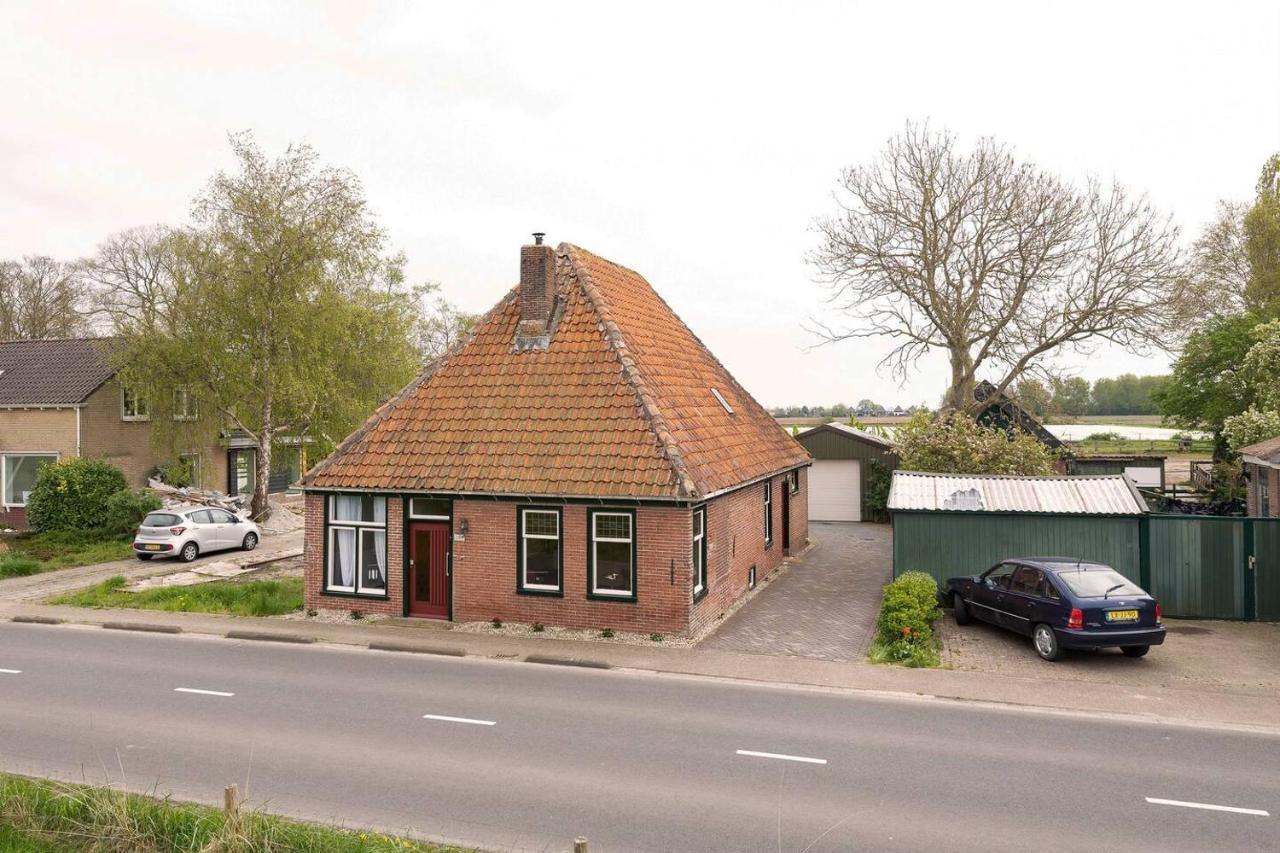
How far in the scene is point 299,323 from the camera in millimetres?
27859

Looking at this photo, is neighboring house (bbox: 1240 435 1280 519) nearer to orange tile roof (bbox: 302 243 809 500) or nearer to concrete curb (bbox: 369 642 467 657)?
orange tile roof (bbox: 302 243 809 500)

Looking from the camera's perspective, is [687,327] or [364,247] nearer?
[687,327]

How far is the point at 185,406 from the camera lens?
2977 centimetres

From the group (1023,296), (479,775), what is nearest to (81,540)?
(479,775)

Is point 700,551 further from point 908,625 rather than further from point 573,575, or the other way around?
point 908,625

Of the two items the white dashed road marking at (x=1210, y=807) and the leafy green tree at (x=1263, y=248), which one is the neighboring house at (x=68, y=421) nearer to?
the white dashed road marking at (x=1210, y=807)

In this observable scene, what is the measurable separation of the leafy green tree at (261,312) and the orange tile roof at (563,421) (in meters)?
Answer: 11.7

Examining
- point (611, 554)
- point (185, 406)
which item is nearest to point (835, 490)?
point (611, 554)

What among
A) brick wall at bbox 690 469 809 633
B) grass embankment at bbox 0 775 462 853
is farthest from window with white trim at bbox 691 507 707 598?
grass embankment at bbox 0 775 462 853

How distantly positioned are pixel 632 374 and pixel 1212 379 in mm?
30654

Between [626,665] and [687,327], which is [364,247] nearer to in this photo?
[687,327]

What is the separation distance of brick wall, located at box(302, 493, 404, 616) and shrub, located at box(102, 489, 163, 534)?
42.3ft

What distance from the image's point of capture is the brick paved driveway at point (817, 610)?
14.9m

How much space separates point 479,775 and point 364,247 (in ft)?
78.9
